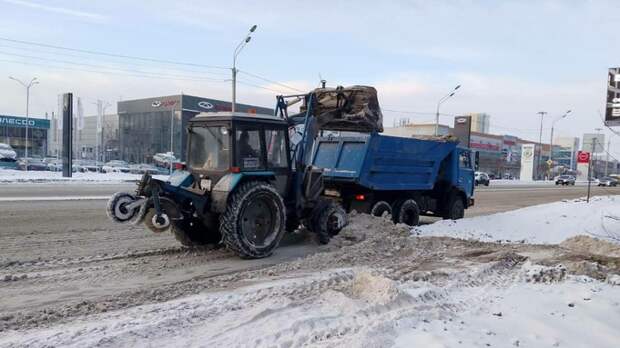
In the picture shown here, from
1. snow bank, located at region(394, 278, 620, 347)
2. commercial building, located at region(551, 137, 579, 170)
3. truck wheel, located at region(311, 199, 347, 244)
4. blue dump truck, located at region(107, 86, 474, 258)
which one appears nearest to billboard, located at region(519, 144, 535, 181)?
commercial building, located at region(551, 137, 579, 170)

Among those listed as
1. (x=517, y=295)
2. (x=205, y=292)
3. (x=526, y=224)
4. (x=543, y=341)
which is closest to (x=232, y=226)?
(x=205, y=292)

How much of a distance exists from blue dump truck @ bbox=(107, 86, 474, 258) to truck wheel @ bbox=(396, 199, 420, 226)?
1.5 inches

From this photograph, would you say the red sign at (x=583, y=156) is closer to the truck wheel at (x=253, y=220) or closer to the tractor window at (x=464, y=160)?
the tractor window at (x=464, y=160)

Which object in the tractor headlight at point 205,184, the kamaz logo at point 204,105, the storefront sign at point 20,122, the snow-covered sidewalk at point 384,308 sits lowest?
the snow-covered sidewalk at point 384,308

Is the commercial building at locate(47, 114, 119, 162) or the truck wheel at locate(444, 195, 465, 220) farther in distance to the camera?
the commercial building at locate(47, 114, 119, 162)

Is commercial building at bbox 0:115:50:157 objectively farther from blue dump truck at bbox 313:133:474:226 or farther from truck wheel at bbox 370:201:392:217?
truck wheel at bbox 370:201:392:217

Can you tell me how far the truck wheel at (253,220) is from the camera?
24.3 feet

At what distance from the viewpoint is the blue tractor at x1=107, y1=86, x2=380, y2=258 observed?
733 centimetres

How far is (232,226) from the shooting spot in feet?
24.2

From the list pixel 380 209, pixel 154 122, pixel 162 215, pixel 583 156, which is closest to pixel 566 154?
pixel 154 122

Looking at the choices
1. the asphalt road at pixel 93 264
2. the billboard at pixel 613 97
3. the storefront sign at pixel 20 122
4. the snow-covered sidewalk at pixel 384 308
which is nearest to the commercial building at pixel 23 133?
the storefront sign at pixel 20 122

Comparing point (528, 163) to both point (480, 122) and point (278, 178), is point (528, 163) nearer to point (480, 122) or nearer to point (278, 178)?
point (480, 122)

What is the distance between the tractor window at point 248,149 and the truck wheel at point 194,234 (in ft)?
4.50

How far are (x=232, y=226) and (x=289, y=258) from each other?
3.91 ft
